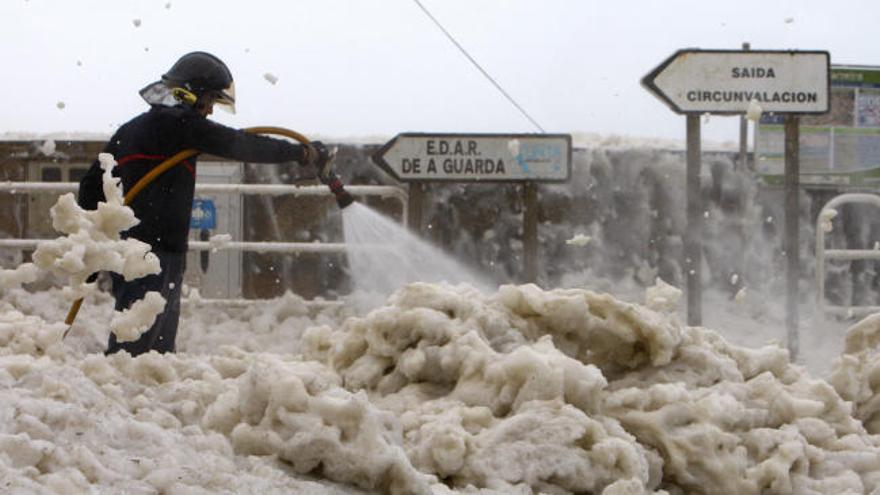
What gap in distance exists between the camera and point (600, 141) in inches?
398

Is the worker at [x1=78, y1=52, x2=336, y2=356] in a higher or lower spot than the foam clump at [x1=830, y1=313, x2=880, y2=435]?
higher

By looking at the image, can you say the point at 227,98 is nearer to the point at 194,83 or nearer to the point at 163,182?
the point at 194,83

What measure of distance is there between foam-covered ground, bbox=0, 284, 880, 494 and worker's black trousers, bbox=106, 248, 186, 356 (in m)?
1.32

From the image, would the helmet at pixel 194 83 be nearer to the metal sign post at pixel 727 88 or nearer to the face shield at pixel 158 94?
the face shield at pixel 158 94

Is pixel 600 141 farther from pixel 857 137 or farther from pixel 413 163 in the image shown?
pixel 413 163

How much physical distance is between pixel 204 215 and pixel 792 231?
3756mm

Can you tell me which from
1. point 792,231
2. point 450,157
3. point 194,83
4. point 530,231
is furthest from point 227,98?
point 792,231

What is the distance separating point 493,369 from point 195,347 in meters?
4.27

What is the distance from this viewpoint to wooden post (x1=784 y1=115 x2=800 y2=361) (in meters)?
7.82

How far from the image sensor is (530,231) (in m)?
8.01

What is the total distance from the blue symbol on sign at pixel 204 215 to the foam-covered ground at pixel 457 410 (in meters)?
4.54

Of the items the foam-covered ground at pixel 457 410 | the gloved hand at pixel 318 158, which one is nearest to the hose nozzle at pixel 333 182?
the gloved hand at pixel 318 158

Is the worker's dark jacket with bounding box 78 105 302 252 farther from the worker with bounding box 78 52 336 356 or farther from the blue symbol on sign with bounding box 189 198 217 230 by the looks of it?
the blue symbol on sign with bounding box 189 198 217 230

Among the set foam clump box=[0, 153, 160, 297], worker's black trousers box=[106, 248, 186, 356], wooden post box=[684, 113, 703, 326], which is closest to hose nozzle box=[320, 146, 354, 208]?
worker's black trousers box=[106, 248, 186, 356]
